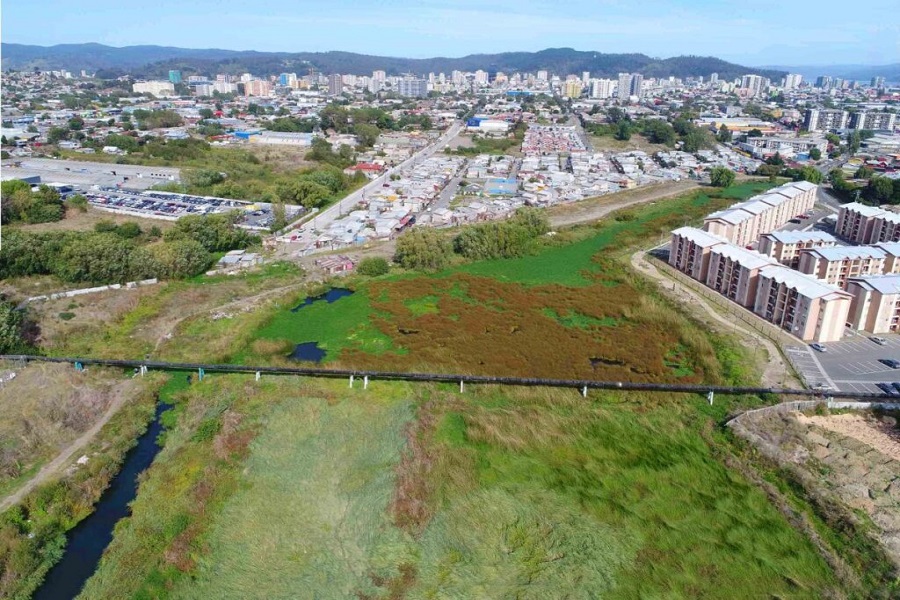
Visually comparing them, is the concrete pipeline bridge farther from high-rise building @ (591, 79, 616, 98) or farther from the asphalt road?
high-rise building @ (591, 79, 616, 98)

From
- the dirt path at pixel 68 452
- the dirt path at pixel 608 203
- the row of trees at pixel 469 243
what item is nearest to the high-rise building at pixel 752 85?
the dirt path at pixel 608 203

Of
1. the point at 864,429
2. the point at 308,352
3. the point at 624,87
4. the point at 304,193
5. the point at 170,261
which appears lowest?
the point at 308,352

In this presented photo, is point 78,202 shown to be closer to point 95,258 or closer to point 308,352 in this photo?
point 95,258

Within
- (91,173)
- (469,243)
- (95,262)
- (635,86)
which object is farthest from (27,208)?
(635,86)

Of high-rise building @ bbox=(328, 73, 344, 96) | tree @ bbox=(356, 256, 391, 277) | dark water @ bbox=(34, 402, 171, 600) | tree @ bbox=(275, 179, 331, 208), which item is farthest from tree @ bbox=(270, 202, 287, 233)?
high-rise building @ bbox=(328, 73, 344, 96)

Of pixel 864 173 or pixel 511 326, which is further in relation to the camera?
pixel 864 173

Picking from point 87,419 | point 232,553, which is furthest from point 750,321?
Answer: point 87,419
